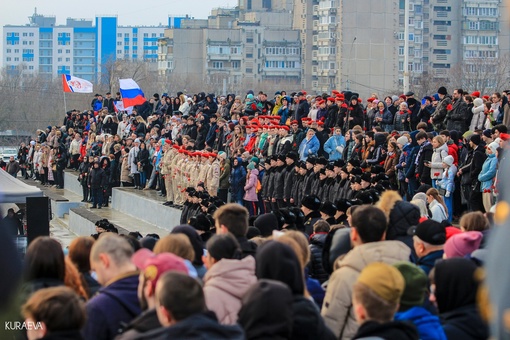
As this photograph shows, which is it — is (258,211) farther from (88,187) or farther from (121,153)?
(88,187)

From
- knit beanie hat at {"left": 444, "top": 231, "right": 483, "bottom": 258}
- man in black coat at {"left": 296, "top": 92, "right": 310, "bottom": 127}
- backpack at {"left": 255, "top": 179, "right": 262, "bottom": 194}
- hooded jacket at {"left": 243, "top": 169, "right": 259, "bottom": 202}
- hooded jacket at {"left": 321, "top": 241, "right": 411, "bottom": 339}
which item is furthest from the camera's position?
man in black coat at {"left": 296, "top": 92, "right": 310, "bottom": 127}

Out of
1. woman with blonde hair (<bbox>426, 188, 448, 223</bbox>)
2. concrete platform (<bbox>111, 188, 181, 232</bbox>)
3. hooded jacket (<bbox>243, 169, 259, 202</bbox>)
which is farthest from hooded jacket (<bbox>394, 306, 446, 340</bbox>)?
concrete platform (<bbox>111, 188, 181, 232</bbox>)

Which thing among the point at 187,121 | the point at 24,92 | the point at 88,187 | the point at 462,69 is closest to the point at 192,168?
the point at 187,121

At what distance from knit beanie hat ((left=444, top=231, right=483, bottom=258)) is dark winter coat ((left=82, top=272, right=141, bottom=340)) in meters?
2.30

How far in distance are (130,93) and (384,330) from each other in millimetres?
34133

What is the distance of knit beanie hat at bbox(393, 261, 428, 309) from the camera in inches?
240

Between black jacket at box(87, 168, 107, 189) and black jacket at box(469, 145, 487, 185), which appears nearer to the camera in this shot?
black jacket at box(469, 145, 487, 185)

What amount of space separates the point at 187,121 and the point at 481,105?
12351mm

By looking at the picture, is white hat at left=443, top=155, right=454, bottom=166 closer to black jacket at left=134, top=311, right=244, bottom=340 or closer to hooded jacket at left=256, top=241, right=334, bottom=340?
hooded jacket at left=256, top=241, right=334, bottom=340

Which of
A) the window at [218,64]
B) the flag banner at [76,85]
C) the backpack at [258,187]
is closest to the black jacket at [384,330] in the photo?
the backpack at [258,187]

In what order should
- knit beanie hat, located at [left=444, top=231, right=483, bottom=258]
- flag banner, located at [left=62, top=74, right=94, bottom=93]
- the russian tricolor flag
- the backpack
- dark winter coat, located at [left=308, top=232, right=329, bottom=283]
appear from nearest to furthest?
knit beanie hat, located at [left=444, top=231, right=483, bottom=258] → dark winter coat, located at [left=308, top=232, right=329, bottom=283] → the backpack → the russian tricolor flag → flag banner, located at [left=62, top=74, right=94, bottom=93]

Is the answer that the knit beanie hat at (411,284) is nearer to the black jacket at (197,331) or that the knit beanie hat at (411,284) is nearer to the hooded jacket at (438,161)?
the black jacket at (197,331)

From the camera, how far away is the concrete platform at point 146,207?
2853cm

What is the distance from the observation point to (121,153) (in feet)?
114
